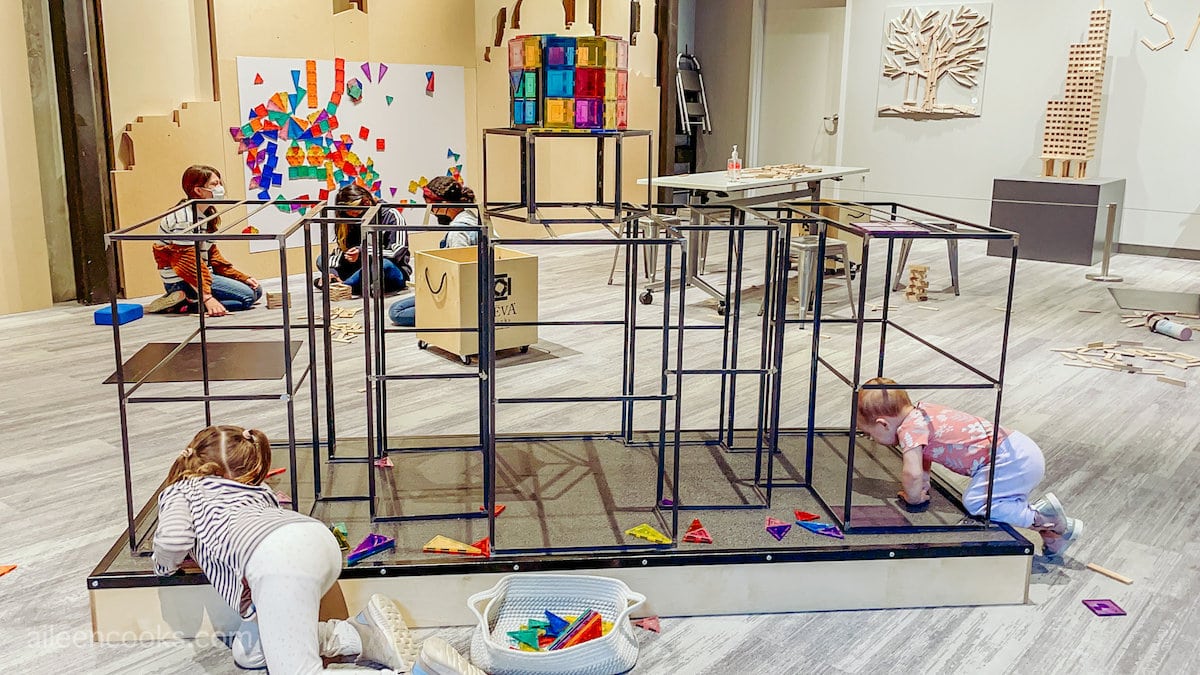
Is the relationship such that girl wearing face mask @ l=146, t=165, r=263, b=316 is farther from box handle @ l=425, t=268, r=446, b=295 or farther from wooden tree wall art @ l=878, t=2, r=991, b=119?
wooden tree wall art @ l=878, t=2, r=991, b=119

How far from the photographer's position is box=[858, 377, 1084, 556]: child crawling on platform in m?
2.70

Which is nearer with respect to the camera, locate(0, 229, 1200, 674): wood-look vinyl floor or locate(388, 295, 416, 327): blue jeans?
locate(0, 229, 1200, 674): wood-look vinyl floor

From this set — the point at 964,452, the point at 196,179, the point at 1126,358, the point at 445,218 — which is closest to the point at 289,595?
the point at 964,452

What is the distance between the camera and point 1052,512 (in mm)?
2756

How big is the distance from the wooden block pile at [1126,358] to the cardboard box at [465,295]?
2.74 m

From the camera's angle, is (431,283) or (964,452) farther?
(431,283)

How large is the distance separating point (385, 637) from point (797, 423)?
2.32 m

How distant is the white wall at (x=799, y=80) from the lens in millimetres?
10375

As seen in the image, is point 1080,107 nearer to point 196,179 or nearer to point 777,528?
point 196,179

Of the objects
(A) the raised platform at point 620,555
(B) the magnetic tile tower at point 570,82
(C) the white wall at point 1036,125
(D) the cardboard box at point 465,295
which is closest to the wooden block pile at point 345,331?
(D) the cardboard box at point 465,295

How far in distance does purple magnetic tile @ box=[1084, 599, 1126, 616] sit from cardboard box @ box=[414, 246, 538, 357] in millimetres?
2770

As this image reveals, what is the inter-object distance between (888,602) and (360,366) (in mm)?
2951

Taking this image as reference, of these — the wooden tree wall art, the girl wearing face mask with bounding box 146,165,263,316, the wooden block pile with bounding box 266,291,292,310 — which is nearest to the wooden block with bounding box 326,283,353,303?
the wooden block pile with bounding box 266,291,292,310

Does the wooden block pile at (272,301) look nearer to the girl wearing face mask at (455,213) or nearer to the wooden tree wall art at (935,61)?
the girl wearing face mask at (455,213)
